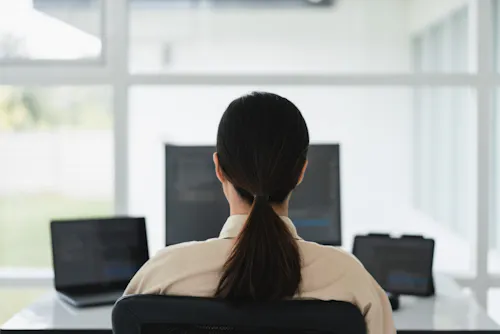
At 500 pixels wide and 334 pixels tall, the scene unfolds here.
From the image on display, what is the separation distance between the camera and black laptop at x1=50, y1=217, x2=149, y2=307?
2639 mm

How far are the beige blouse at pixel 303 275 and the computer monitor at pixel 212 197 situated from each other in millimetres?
1255

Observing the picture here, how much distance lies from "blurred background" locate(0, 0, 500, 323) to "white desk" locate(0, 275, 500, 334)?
34.3 inches

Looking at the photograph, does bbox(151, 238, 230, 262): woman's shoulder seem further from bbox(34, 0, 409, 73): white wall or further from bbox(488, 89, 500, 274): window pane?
bbox(488, 89, 500, 274): window pane

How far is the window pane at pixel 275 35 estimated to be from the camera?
3.46 meters

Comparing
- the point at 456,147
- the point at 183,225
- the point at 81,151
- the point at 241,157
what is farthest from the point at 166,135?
the point at 241,157

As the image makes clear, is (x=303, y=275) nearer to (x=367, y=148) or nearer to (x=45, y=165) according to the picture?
(x=367, y=148)

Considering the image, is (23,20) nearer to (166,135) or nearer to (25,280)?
(166,135)

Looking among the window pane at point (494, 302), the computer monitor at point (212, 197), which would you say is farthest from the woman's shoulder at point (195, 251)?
the window pane at point (494, 302)

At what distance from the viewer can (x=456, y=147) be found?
3.58 m

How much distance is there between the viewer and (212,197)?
281cm

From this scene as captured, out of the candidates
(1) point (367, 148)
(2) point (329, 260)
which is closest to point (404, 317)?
(2) point (329, 260)

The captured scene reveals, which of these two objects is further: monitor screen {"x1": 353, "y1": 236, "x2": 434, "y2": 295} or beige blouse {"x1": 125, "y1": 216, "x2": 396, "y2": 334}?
monitor screen {"x1": 353, "y1": 236, "x2": 434, "y2": 295}

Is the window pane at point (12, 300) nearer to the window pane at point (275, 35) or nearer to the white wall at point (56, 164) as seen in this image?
the white wall at point (56, 164)

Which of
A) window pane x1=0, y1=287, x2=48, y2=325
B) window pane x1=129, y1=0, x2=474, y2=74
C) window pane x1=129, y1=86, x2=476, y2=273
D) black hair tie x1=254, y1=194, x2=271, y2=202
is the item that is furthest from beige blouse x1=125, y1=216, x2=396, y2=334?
window pane x1=0, y1=287, x2=48, y2=325
